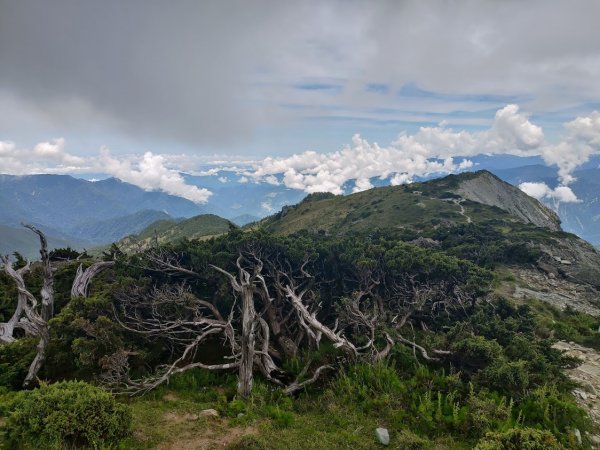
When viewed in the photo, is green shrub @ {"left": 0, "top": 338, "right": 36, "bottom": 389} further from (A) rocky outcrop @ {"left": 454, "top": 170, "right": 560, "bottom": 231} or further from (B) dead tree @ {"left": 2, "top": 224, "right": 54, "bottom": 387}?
(A) rocky outcrop @ {"left": 454, "top": 170, "right": 560, "bottom": 231}

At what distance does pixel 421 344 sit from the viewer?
21000 mm

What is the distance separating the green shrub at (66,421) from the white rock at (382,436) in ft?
28.9

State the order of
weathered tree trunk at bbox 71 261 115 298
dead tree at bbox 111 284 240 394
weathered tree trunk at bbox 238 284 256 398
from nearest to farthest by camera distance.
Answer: weathered tree trunk at bbox 238 284 256 398 → dead tree at bbox 111 284 240 394 → weathered tree trunk at bbox 71 261 115 298

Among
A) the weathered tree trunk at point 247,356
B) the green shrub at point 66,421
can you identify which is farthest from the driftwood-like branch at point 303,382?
the green shrub at point 66,421

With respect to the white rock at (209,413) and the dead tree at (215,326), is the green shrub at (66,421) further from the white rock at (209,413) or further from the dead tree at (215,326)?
the dead tree at (215,326)

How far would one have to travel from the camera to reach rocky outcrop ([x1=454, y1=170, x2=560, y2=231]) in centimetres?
10529

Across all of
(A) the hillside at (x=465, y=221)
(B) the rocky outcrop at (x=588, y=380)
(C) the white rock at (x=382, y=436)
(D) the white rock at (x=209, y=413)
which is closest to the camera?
(C) the white rock at (x=382, y=436)

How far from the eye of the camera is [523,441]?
1042 cm

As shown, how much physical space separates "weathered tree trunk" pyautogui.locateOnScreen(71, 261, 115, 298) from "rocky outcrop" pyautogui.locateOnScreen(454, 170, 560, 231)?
304ft

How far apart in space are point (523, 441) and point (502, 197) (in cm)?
11610

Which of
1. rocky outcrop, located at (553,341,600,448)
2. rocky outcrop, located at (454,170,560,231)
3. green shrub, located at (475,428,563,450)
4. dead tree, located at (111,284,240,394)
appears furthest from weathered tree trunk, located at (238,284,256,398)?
rocky outcrop, located at (454,170,560,231)

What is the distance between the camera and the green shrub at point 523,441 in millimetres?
10219

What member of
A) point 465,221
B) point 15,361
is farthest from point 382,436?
point 465,221

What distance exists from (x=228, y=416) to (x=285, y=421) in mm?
2437
